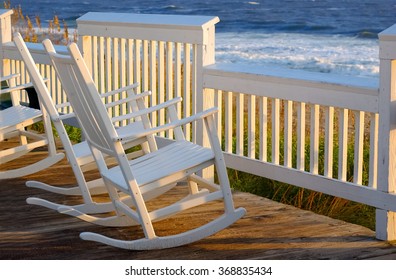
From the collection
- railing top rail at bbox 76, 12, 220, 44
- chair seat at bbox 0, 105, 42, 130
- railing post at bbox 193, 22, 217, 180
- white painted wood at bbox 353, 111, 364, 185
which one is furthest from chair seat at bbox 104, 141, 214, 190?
chair seat at bbox 0, 105, 42, 130

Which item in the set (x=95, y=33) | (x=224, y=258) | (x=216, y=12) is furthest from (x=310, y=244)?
(x=216, y=12)

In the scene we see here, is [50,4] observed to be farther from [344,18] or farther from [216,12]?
[344,18]

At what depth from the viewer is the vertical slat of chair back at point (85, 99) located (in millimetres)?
4102

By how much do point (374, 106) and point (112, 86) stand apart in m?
3.15

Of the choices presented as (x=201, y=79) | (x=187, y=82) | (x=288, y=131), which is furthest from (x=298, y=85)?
(x=187, y=82)

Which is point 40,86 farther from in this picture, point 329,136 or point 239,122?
point 329,136

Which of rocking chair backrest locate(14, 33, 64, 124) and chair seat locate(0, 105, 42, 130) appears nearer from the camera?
rocking chair backrest locate(14, 33, 64, 124)

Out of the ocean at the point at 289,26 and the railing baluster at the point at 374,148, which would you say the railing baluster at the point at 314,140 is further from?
the ocean at the point at 289,26

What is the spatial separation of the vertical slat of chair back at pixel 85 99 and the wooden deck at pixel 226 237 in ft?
1.59

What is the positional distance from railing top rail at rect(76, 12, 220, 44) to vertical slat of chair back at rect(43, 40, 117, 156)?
1.12 meters

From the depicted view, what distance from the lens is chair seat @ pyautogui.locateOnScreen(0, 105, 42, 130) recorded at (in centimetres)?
589

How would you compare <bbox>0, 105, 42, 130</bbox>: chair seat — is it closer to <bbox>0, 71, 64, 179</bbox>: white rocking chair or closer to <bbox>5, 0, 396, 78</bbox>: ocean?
<bbox>0, 71, 64, 179</bbox>: white rocking chair

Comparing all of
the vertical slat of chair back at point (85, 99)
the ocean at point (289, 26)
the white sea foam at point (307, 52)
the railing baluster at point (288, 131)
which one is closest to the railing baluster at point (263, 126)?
the railing baluster at point (288, 131)

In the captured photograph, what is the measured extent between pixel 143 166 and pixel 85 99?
44cm
